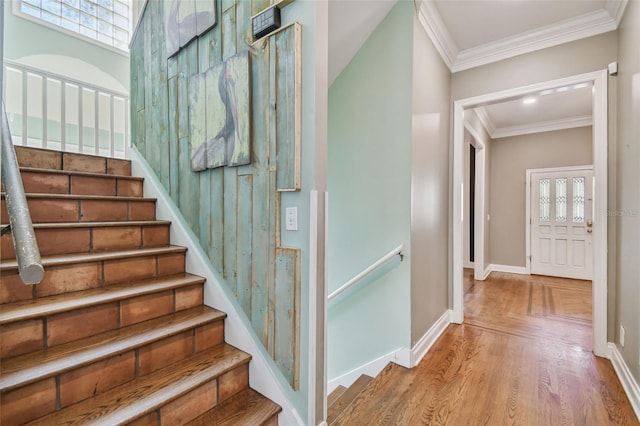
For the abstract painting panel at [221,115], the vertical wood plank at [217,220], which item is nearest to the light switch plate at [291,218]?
the abstract painting panel at [221,115]

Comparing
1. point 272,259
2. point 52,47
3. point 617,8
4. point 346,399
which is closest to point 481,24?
point 617,8

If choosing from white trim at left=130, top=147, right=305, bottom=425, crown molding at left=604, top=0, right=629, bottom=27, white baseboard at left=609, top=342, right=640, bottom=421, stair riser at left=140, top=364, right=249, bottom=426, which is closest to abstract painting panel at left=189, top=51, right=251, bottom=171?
white trim at left=130, top=147, right=305, bottom=425

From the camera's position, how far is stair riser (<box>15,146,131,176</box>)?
6.60 ft

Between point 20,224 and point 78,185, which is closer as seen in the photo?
point 20,224

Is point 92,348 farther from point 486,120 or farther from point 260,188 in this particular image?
point 486,120

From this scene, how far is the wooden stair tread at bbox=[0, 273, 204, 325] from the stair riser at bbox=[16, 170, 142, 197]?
2.81ft

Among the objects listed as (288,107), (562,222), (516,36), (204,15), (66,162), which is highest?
(516,36)

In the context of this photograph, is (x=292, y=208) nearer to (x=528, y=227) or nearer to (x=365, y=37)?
(x=365, y=37)

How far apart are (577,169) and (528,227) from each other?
3.98 feet

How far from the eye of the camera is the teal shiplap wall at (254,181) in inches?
55.7

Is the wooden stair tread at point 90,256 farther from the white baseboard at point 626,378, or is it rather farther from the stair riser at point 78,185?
the white baseboard at point 626,378

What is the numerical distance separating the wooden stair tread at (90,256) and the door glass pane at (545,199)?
5.98 m

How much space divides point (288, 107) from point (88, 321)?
4.53ft

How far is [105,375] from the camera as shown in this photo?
125cm
